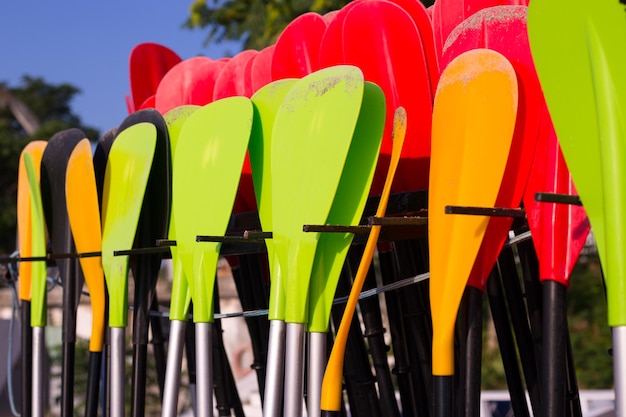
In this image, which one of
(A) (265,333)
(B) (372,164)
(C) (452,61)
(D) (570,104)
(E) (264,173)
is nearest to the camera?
(D) (570,104)

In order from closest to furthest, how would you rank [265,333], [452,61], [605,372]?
[452,61]
[265,333]
[605,372]

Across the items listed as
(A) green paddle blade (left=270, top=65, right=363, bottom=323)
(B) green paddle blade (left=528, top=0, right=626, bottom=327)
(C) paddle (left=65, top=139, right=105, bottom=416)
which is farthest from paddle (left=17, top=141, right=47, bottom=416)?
(B) green paddle blade (left=528, top=0, right=626, bottom=327)

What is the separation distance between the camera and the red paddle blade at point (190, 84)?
1.51 meters

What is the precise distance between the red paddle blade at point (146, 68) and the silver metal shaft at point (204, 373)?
0.73m

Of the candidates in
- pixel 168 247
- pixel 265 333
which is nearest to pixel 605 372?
pixel 265 333

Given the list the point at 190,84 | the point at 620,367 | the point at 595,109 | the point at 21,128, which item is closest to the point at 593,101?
the point at 595,109

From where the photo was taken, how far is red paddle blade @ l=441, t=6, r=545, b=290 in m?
0.93

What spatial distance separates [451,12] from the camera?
1074 millimetres

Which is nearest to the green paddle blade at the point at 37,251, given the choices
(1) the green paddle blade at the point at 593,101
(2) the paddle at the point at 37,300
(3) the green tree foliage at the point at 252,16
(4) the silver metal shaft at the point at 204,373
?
(2) the paddle at the point at 37,300

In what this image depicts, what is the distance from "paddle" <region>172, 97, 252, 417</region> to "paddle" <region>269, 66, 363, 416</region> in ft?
0.36

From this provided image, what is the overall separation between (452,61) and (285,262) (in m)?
0.32

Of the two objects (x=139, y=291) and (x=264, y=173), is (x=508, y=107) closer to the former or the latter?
(x=264, y=173)

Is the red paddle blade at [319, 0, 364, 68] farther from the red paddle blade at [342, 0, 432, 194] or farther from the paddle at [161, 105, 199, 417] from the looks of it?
the paddle at [161, 105, 199, 417]

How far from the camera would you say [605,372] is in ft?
16.9
